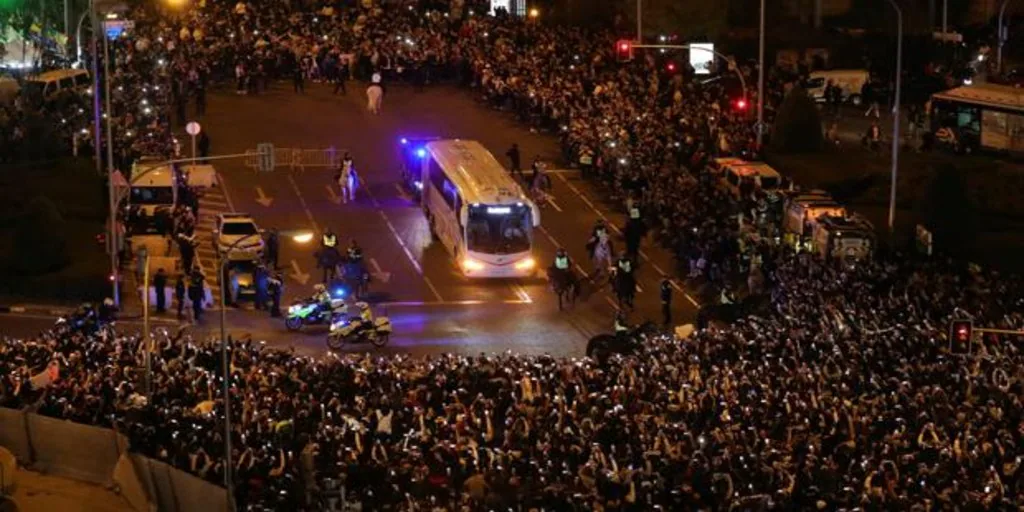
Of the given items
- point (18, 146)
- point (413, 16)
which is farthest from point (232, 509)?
point (413, 16)

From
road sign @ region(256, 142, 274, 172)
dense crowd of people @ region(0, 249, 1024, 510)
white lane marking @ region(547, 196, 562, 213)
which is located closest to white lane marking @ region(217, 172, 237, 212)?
white lane marking @ region(547, 196, 562, 213)

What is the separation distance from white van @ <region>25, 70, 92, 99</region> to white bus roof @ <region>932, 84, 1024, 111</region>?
2803 centimetres

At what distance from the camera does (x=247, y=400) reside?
31938mm

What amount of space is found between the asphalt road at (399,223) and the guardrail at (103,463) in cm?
861

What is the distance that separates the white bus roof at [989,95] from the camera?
5978 cm

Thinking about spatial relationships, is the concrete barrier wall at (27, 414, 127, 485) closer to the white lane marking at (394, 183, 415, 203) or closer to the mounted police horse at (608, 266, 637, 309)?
the mounted police horse at (608, 266, 637, 309)

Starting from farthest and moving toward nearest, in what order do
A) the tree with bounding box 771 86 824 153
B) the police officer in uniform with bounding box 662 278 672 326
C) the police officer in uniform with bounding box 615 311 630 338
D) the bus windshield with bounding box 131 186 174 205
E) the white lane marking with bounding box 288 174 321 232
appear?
the tree with bounding box 771 86 824 153, the white lane marking with bounding box 288 174 321 232, the bus windshield with bounding box 131 186 174 205, the police officer in uniform with bounding box 662 278 672 326, the police officer in uniform with bounding box 615 311 630 338

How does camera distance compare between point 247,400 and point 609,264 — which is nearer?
point 247,400

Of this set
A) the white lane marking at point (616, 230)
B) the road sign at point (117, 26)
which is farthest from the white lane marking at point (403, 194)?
the road sign at point (117, 26)

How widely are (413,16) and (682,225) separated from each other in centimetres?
2859

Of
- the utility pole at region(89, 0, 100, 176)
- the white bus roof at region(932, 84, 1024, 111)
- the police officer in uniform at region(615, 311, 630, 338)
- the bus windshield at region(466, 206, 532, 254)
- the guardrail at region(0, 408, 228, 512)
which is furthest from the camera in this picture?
the white bus roof at region(932, 84, 1024, 111)

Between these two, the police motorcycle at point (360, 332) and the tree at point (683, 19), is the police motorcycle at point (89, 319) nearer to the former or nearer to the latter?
the police motorcycle at point (360, 332)

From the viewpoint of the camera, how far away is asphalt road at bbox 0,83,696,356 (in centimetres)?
4350

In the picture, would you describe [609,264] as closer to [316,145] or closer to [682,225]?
[682,225]
